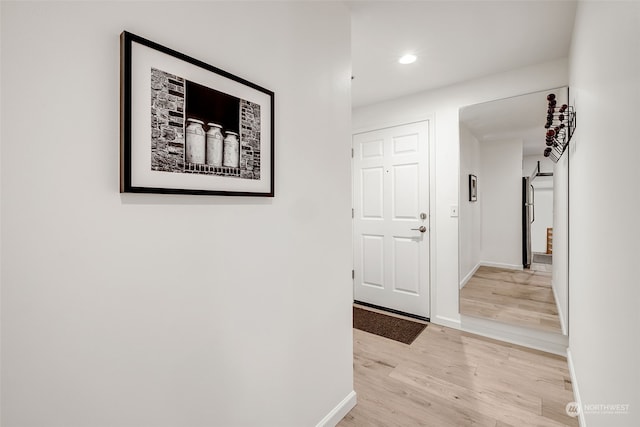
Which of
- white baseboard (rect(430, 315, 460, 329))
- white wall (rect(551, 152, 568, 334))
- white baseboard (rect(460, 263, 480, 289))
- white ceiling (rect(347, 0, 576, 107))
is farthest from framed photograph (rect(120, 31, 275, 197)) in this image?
white baseboard (rect(430, 315, 460, 329))

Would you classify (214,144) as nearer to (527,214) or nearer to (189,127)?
(189,127)

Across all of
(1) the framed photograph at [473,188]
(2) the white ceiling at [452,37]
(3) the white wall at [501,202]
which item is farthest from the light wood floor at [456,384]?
(2) the white ceiling at [452,37]

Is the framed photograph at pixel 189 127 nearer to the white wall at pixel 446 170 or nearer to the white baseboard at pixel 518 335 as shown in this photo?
the white wall at pixel 446 170

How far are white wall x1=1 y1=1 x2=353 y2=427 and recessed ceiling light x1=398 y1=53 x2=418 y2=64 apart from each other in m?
Answer: 0.97

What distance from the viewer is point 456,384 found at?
81.7 inches

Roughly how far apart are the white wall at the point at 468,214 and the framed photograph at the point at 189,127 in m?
2.25

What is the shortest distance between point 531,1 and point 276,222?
1.96 metres

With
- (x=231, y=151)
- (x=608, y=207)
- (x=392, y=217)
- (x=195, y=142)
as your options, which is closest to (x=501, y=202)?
(x=392, y=217)

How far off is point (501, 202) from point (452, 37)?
149 centimetres

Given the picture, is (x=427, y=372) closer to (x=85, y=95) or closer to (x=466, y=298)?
(x=466, y=298)

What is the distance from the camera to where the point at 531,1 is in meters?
1.81

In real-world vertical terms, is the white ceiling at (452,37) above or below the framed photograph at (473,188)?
above

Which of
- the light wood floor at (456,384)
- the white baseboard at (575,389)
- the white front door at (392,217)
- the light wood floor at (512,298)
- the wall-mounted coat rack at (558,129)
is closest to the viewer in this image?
the white baseboard at (575,389)

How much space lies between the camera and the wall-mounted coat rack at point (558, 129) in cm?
215
